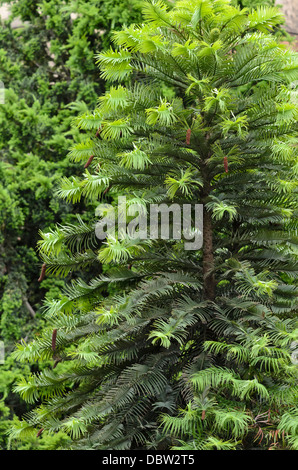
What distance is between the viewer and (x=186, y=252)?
4.93 meters

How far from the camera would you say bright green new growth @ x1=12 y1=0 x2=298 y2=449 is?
4.16 metres

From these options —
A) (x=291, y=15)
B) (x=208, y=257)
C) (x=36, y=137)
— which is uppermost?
(x=291, y=15)

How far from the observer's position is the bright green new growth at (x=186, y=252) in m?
4.16

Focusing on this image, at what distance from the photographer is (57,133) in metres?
10.1

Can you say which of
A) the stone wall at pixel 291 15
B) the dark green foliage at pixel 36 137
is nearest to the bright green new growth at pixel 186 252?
the dark green foliage at pixel 36 137

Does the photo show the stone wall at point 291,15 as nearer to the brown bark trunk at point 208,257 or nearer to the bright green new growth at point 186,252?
the bright green new growth at point 186,252

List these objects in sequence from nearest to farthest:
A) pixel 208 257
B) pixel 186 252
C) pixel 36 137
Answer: pixel 208 257, pixel 186 252, pixel 36 137

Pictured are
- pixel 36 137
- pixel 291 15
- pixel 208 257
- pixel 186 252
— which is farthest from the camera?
pixel 291 15

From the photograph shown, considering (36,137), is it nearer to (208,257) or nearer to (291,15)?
(208,257)

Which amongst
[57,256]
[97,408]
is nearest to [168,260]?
[57,256]

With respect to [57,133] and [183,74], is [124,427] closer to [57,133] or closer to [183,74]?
[183,74]

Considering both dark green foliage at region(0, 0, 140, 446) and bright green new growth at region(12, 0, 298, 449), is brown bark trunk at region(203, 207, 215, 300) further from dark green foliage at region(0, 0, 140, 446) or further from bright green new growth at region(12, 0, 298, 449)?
dark green foliage at region(0, 0, 140, 446)

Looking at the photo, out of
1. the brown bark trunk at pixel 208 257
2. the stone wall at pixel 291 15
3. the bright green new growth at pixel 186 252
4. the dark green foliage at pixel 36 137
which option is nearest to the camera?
the bright green new growth at pixel 186 252

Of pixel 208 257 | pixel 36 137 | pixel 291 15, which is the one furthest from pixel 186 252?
pixel 291 15
